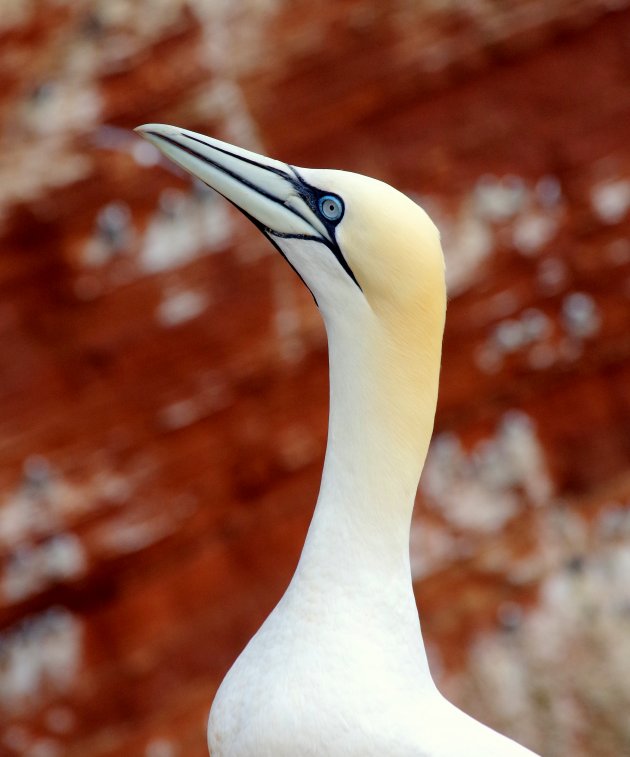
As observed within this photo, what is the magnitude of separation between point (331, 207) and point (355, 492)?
1.69ft

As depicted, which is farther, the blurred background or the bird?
the blurred background

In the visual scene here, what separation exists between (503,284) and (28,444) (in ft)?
6.46

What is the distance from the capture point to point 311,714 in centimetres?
217

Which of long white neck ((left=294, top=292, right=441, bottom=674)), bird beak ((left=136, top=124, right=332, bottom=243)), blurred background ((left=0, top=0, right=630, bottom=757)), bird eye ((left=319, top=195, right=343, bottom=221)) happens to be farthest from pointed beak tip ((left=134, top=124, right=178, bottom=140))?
blurred background ((left=0, top=0, right=630, bottom=757))

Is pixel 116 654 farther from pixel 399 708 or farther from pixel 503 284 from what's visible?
pixel 399 708

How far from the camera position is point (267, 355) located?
495cm

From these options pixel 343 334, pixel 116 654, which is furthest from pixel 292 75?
pixel 343 334

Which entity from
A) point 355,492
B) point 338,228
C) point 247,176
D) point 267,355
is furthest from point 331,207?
point 267,355

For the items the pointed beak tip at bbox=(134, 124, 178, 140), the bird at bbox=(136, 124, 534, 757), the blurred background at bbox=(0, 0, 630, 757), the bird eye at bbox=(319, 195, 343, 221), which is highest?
the pointed beak tip at bbox=(134, 124, 178, 140)

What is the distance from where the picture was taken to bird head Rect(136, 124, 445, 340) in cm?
214

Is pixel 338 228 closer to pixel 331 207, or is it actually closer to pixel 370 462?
pixel 331 207

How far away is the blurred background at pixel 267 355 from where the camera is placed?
4770 mm

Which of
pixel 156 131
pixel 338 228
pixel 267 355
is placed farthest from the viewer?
pixel 267 355

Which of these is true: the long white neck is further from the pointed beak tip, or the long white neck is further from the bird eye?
the pointed beak tip
